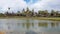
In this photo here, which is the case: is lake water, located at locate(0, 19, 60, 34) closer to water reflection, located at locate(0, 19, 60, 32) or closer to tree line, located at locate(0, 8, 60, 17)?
water reflection, located at locate(0, 19, 60, 32)

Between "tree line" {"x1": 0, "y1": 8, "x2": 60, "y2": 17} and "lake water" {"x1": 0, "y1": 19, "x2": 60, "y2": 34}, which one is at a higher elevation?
"tree line" {"x1": 0, "y1": 8, "x2": 60, "y2": 17}

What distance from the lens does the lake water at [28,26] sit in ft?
7.72

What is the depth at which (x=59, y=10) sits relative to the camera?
7.92 ft

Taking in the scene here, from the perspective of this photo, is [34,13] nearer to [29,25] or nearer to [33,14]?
[33,14]

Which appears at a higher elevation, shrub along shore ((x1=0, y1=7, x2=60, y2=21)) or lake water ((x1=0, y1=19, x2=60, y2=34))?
shrub along shore ((x1=0, y1=7, x2=60, y2=21))

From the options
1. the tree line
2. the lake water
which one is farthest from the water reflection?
the tree line

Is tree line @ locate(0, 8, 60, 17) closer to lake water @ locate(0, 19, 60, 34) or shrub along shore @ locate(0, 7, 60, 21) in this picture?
shrub along shore @ locate(0, 7, 60, 21)

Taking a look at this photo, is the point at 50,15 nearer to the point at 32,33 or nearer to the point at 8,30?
the point at 32,33

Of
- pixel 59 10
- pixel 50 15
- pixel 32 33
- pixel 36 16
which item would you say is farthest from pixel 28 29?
pixel 59 10

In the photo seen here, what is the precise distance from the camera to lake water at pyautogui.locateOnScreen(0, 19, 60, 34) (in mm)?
2354

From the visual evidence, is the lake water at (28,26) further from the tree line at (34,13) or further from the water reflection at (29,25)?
the tree line at (34,13)

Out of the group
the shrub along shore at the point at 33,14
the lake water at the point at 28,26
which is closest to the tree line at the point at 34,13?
the shrub along shore at the point at 33,14

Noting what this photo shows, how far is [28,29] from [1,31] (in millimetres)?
440

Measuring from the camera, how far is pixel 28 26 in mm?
2396
